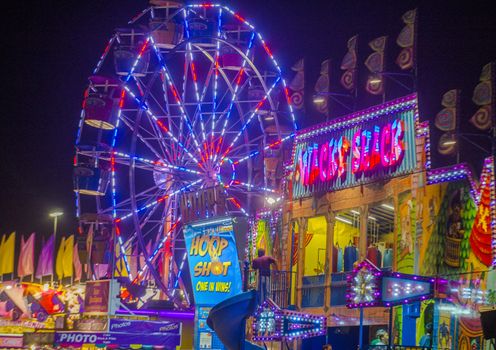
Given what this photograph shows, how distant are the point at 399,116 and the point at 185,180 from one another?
32.3 feet

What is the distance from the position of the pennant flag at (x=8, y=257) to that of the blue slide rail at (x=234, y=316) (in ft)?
130

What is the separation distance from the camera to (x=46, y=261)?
2115 inches

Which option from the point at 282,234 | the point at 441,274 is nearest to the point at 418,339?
the point at 441,274

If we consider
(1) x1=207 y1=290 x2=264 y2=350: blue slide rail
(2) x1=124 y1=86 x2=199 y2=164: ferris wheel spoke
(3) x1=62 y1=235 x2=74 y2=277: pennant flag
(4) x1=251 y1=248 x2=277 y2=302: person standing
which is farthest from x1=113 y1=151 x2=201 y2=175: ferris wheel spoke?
(3) x1=62 y1=235 x2=74 y2=277: pennant flag

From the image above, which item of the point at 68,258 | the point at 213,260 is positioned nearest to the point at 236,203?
the point at 213,260

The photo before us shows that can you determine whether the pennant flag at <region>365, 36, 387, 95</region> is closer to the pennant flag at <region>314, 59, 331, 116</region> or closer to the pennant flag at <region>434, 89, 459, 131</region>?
the pennant flag at <region>314, 59, 331, 116</region>

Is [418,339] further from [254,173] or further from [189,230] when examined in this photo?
[254,173]

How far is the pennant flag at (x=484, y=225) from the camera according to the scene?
21.2 meters

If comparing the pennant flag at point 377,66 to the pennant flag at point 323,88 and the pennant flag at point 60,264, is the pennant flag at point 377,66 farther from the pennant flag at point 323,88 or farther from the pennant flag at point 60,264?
the pennant flag at point 60,264

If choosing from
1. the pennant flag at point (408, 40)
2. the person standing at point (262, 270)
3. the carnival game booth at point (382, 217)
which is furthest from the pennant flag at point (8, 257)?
the pennant flag at point (408, 40)

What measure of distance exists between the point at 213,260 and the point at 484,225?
34.8ft

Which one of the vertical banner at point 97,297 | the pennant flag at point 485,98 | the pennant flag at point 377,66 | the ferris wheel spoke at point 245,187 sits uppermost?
the pennant flag at point 377,66

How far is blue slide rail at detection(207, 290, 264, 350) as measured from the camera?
1659cm

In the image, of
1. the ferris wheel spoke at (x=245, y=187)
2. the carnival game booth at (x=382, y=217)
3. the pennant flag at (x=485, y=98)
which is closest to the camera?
the carnival game booth at (x=382, y=217)
